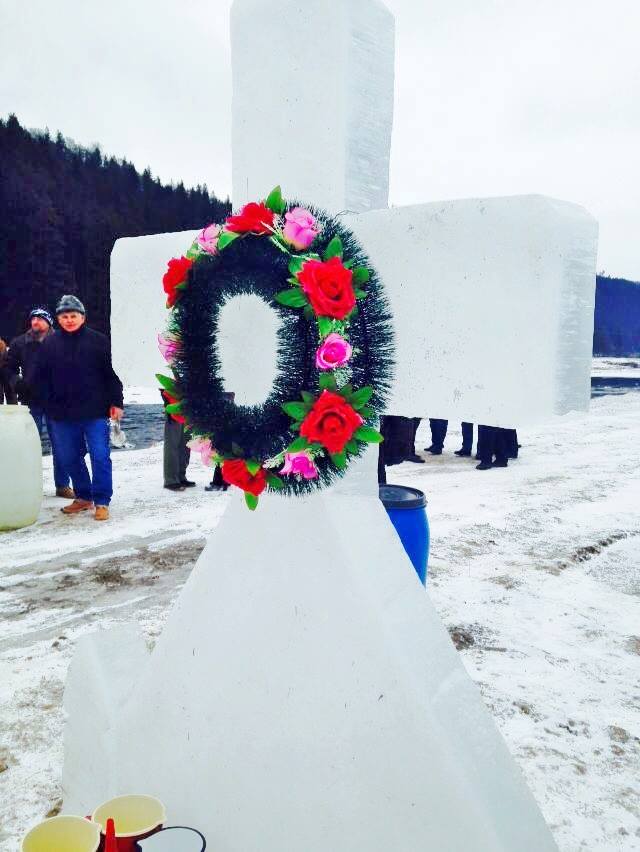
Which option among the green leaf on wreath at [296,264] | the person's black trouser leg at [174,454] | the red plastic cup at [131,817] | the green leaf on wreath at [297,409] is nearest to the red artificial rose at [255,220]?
the green leaf on wreath at [296,264]

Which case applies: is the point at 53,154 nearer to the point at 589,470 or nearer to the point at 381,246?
the point at 589,470

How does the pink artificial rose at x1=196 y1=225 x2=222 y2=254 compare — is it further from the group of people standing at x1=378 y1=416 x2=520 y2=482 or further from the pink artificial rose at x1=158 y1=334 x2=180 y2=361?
the group of people standing at x1=378 y1=416 x2=520 y2=482

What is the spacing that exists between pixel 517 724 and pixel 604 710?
371 mm

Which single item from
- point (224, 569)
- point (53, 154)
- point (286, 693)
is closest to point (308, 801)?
point (286, 693)

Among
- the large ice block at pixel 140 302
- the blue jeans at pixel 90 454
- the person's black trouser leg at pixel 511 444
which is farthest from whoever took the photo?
the person's black trouser leg at pixel 511 444

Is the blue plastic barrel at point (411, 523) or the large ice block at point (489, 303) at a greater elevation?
the large ice block at point (489, 303)

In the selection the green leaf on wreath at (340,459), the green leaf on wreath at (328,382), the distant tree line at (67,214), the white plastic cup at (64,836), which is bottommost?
the white plastic cup at (64,836)

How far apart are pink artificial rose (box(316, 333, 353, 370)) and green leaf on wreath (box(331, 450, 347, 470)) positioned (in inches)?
8.6

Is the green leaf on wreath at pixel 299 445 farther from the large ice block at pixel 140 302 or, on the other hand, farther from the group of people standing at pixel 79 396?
the group of people standing at pixel 79 396

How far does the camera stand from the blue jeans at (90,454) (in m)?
5.03

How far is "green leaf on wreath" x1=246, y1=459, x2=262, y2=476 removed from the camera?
160 centimetres

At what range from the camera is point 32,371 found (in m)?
5.37

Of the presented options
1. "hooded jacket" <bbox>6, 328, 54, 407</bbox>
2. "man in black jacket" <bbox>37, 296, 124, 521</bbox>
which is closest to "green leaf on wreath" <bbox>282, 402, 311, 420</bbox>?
"man in black jacket" <bbox>37, 296, 124, 521</bbox>

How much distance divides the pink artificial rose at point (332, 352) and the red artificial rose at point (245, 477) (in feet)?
1.06
